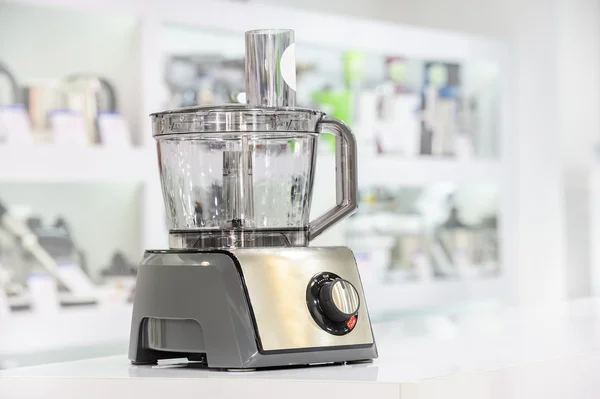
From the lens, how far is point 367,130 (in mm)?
3861

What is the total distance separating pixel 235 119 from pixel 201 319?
0.73 feet

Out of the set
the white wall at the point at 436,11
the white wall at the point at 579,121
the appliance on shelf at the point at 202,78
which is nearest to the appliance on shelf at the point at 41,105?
the appliance on shelf at the point at 202,78

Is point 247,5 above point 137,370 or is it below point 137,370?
above

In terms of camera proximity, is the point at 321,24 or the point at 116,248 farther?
the point at 321,24

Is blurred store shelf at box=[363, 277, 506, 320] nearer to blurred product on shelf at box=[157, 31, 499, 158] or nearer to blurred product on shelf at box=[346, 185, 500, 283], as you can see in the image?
blurred product on shelf at box=[346, 185, 500, 283]

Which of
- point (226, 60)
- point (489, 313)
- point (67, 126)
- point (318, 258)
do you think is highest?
point (226, 60)

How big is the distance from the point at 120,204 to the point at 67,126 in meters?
0.34

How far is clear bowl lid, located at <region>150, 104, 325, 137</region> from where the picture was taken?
3.39 ft

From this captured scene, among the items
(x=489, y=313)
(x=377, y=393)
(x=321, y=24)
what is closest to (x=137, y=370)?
(x=377, y=393)

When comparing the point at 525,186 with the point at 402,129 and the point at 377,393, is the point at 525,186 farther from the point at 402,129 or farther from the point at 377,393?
the point at 377,393

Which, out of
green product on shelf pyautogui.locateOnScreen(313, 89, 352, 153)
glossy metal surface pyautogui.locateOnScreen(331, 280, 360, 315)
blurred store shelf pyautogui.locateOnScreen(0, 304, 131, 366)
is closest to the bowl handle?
glossy metal surface pyautogui.locateOnScreen(331, 280, 360, 315)

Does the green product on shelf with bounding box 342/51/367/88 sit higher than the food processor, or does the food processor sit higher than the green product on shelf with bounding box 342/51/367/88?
the green product on shelf with bounding box 342/51/367/88

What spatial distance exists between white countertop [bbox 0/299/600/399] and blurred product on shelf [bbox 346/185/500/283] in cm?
269

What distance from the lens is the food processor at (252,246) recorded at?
972 mm
